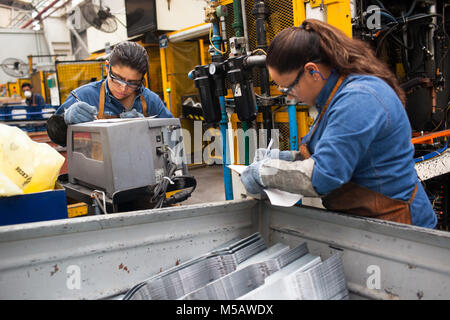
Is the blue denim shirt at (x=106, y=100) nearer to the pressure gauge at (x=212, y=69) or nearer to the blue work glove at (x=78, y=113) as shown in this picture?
the blue work glove at (x=78, y=113)

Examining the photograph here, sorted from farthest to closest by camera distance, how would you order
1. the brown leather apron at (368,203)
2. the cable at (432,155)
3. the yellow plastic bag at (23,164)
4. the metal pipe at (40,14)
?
the metal pipe at (40,14), the cable at (432,155), the yellow plastic bag at (23,164), the brown leather apron at (368,203)

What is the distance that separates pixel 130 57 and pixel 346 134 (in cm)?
136

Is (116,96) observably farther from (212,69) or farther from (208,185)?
(208,185)

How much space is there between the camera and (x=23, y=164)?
1.46 m

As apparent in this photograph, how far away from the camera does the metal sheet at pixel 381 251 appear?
988 mm

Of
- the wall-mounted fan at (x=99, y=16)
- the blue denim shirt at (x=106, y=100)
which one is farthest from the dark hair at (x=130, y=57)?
the wall-mounted fan at (x=99, y=16)

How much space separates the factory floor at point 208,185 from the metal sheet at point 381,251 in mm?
3388

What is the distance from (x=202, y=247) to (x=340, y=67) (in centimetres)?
78

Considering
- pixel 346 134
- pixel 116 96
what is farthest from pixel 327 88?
pixel 116 96

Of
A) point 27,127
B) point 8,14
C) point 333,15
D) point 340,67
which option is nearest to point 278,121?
point 333,15

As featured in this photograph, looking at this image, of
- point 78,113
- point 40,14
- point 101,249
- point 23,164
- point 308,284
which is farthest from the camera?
point 40,14

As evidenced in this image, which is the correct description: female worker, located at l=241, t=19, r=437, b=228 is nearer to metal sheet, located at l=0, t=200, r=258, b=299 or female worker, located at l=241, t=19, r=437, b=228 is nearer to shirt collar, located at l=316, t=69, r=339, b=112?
shirt collar, located at l=316, t=69, r=339, b=112

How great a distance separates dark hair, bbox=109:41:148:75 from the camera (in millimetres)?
2031
